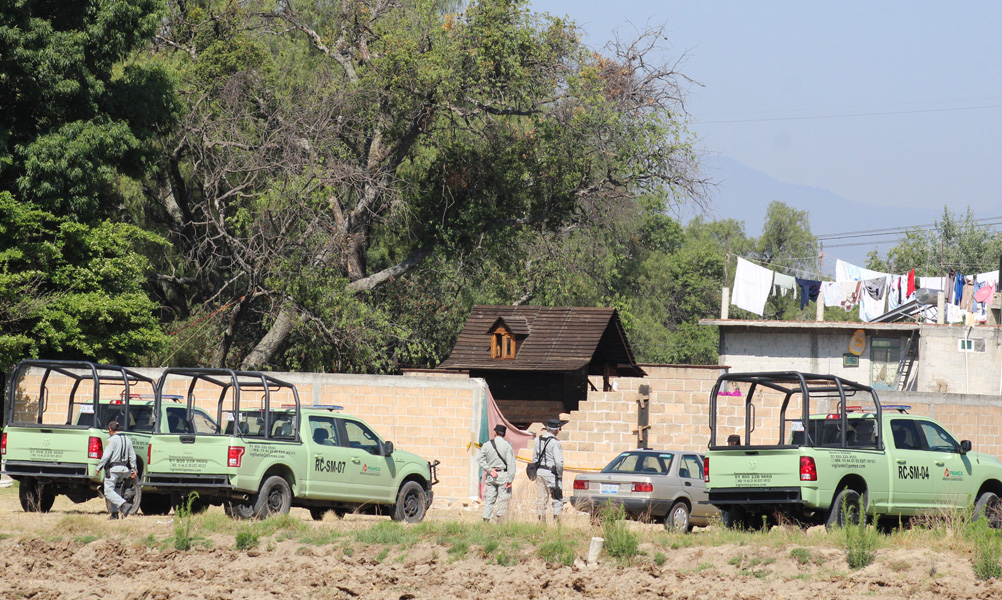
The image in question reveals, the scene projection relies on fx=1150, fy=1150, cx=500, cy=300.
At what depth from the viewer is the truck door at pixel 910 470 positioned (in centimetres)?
1513

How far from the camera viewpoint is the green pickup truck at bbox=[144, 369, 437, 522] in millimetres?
15898

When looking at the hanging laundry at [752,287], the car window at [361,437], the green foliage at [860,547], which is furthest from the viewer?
the hanging laundry at [752,287]

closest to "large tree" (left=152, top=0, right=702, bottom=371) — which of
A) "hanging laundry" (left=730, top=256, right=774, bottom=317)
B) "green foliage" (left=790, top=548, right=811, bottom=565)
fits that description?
"hanging laundry" (left=730, top=256, right=774, bottom=317)

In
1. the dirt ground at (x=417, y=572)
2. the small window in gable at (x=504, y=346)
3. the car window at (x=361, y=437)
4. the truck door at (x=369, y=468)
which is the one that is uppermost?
the small window in gable at (x=504, y=346)

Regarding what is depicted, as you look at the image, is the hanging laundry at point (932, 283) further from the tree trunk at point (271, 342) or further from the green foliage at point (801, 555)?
the green foliage at point (801, 555)

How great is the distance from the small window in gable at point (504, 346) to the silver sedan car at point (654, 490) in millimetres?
15419

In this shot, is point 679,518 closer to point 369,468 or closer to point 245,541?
point 369,468

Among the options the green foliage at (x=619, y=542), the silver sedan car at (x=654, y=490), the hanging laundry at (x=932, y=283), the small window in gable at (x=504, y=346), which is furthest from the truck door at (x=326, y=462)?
the hanging laundry at (x=932, y=283)

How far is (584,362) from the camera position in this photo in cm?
3253

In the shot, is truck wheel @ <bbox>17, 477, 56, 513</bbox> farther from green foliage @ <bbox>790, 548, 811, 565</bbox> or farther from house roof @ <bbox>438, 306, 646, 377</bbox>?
house roof @ <bbox>438, 306, 646, 377</bbox>

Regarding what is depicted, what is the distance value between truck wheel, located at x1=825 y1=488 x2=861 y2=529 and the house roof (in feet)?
57.9

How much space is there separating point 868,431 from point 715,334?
61625mm

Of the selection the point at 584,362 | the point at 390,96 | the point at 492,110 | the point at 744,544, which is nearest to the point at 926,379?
the point at 584,362

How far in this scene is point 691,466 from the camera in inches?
730
